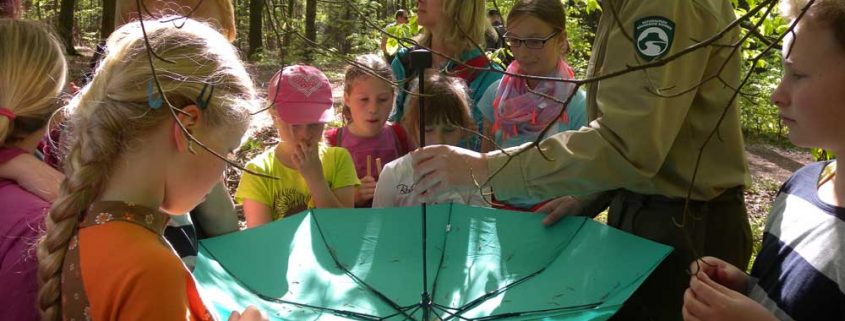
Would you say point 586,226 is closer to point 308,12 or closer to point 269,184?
point 269,184

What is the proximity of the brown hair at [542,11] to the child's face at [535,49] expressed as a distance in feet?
0.05

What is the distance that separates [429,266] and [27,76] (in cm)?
134

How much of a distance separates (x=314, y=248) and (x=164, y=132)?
117 cm

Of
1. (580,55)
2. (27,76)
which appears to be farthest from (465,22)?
(580,55)

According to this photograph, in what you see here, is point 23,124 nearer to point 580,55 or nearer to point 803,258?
point 803,258

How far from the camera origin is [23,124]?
1.98 metres

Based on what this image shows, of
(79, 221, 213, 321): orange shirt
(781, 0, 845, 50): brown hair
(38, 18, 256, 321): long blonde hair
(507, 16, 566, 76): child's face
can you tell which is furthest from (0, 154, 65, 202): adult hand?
(507, 16, 566, 76): child's face

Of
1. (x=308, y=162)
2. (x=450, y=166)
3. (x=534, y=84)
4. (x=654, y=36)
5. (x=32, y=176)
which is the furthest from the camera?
(x=534, y=84)

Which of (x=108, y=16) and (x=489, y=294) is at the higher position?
(x=489, y=294)

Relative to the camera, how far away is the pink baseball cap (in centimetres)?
320

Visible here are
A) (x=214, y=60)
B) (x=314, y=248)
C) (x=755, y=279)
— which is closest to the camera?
(x=214, y=60)

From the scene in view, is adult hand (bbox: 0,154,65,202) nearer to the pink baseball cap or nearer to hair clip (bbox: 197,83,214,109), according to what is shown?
hair clip (bbox: 197,83,214,109)

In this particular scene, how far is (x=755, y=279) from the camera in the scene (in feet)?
6.27

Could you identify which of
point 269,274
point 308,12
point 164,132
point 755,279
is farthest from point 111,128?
point 308,12
